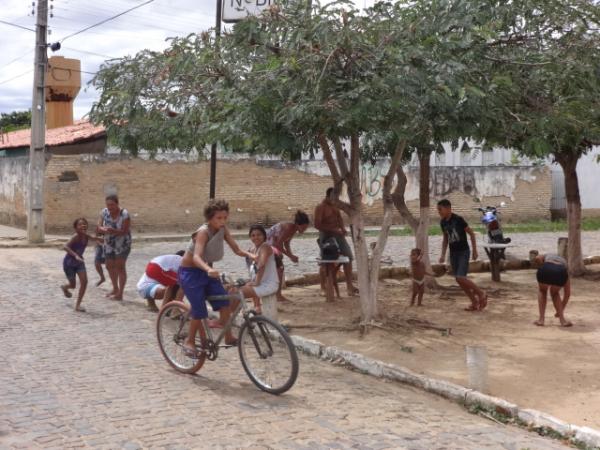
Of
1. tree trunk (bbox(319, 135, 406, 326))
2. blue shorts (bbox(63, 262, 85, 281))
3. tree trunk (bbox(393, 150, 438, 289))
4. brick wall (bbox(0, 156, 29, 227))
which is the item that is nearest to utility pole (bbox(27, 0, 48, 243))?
brick wall (bbox(0, 156, 29, 227))

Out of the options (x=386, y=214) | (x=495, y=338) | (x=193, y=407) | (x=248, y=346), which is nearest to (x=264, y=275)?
(x=248, y=346)

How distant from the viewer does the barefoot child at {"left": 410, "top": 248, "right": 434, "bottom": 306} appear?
10490 mm

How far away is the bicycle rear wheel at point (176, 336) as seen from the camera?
7167 mm

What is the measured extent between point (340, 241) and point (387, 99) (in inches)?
164

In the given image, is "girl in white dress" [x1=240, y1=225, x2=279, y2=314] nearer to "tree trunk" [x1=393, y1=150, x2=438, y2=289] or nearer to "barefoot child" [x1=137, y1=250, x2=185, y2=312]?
"barefoot child" [x1=137, y1=250, x2=185, y2=312]

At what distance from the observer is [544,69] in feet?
30.7

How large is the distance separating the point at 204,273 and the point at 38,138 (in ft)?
48.4

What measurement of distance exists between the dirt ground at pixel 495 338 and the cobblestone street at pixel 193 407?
70cm

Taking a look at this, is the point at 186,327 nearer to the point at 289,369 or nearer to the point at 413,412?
the point at 289,369

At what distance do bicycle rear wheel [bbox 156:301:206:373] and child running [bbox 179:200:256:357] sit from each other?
0.36 feet

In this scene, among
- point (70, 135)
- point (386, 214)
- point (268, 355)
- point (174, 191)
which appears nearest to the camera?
point (268, 355)

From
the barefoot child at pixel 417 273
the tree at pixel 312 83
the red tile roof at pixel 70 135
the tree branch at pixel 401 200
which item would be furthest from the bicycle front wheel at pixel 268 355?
the red tile roof at pixel 70 135

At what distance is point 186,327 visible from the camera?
723cm

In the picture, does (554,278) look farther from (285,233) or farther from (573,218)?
(573,218)
